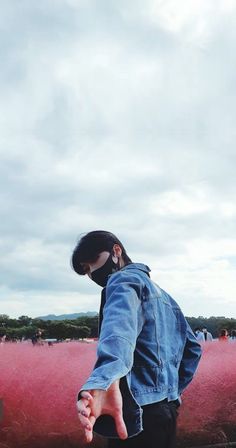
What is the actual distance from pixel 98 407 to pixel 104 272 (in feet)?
2.06

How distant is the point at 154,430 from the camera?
1.78 m

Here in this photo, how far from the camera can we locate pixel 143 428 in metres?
1.77

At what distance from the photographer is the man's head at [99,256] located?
2037mm

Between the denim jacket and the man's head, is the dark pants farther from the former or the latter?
the man's head

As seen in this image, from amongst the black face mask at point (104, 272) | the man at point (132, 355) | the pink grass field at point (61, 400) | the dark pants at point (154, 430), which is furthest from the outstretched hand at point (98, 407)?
the pink grass field at point (61, 400)

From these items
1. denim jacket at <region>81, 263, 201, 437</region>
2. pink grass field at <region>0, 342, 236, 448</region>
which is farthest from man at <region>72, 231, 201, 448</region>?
pink grass field at <region>0, 342, 236, 448</region>

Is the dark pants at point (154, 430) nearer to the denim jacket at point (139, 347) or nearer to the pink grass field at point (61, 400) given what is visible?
the denim jacket at point (139, 347)

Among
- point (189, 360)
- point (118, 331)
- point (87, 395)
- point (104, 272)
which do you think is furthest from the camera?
point (189, 360)

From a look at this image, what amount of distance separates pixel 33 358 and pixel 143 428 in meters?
3.06

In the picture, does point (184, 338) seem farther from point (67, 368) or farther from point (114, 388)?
point (67, 368)

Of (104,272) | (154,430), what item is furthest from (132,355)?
(104,272)

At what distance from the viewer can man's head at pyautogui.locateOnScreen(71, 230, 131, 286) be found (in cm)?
204

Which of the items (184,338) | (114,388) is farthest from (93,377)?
(184,338)

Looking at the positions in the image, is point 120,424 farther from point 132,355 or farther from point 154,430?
point 154,430
